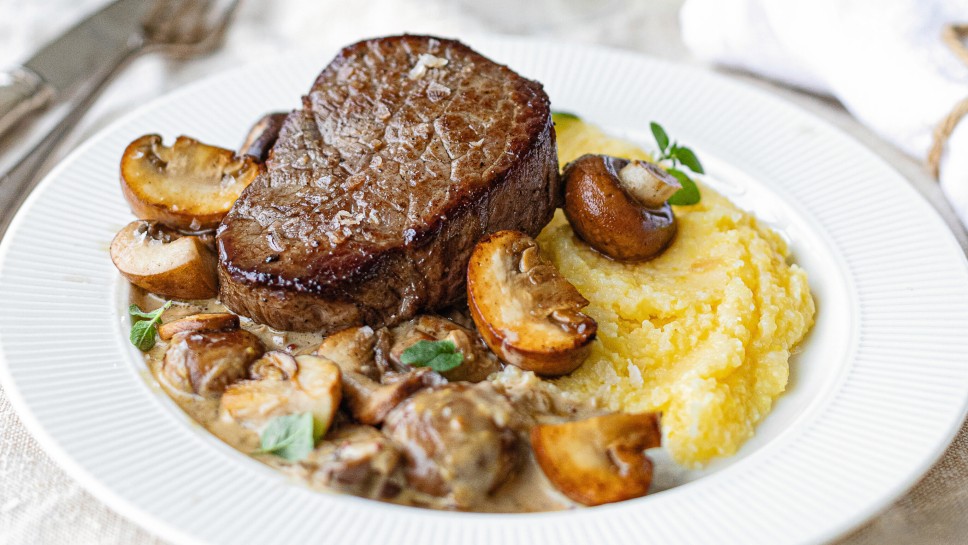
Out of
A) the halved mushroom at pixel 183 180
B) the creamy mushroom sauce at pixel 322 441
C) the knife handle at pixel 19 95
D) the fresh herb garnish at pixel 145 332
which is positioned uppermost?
the halved mushroom at pixel 183 180

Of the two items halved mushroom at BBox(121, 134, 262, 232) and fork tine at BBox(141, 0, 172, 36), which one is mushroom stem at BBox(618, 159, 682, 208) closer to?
halved mushroom at BBox(121, 134, 262, 232)

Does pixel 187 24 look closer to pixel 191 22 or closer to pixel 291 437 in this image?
pixel 191 22

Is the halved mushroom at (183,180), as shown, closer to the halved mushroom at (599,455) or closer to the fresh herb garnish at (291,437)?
the fresh herb garnish at (291,437)

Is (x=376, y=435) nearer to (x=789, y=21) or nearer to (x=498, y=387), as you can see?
(x=498, y=387)

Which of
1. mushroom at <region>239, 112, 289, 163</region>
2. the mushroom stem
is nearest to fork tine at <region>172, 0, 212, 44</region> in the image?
mushroom at <region>239, 112, 289, 163</region>

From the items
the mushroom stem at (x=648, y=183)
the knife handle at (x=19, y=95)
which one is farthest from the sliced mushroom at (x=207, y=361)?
the knife handle at (x=19, y=95)

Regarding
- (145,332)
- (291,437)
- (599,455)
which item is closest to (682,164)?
(599,455)
